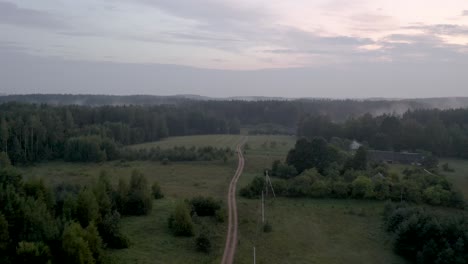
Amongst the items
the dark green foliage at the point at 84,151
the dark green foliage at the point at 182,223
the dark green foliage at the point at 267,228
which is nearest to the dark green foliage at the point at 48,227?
the dark green foliage at the point at 182,223

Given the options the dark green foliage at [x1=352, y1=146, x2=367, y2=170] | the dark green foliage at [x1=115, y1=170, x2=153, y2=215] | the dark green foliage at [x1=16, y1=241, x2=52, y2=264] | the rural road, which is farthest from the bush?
the dark green foliage at [x1=16, y1=241, x2=52, y2=264]

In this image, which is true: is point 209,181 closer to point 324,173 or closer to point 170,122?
point 324,173

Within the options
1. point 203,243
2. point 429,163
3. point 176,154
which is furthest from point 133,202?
point 429,163

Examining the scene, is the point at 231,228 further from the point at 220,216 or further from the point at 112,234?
the point at 112,234

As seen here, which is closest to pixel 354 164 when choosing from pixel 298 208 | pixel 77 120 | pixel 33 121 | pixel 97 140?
pixel 298 208

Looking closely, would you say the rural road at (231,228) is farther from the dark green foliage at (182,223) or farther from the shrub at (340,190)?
the shrub at (340,190)

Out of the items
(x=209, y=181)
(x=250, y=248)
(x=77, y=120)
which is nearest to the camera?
(x=250, y=248)
